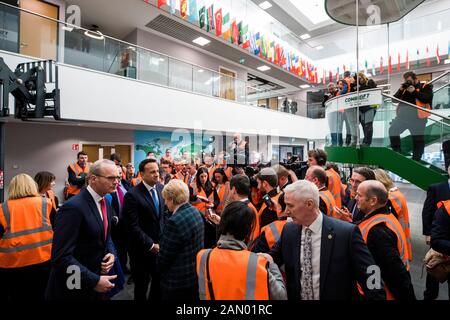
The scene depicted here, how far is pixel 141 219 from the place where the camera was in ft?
8.73

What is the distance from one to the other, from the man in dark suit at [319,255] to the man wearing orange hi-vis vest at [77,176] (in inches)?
182

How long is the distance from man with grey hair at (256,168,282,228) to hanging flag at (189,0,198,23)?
28.6ft

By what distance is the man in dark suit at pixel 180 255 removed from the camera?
1.99 metres

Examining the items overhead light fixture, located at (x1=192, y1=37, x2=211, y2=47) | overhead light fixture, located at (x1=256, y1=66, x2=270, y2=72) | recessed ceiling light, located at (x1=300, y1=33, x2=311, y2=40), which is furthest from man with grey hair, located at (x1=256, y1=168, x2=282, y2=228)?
recessed ceiling light, located at (x1=300, y1=33, x2=311, y2=40)

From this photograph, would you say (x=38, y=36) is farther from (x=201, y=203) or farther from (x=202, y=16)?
(x=202, y=16)

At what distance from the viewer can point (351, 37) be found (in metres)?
16.2

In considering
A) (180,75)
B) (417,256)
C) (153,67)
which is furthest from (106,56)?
(417,256)

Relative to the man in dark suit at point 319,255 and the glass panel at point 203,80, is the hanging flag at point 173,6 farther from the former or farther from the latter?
the man in dark suit at point 319,255

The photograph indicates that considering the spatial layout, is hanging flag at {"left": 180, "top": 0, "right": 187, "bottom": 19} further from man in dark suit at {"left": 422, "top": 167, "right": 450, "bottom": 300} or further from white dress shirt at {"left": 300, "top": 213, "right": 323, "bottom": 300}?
white dress shirt at {"left": 300, "top": 213, "right": 323, "bottom": 300}

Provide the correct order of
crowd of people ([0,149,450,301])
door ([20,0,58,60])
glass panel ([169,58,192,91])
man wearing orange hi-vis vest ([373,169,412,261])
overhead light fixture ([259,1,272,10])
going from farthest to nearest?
overhead light fixture ([259,1,272,10])
glass panel ([169,58,192,91])
door ([20,0,58,60])
man wearing orange hi-vis vest ([373,169,412,261])
crowd of people ([0,149,450,301])

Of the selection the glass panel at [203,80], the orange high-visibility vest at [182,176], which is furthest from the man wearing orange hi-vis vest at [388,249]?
the glass panel at [203,80]

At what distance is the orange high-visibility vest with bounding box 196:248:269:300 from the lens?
129 cm
